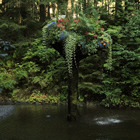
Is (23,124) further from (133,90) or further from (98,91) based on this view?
(133,90)

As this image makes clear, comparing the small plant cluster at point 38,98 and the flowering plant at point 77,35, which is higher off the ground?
the flowering plant at point 77,35

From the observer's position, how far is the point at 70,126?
215 inches

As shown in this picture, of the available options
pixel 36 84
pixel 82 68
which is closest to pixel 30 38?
pixel 36 84

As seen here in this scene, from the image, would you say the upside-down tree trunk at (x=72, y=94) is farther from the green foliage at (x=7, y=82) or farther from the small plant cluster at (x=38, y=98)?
the green foliage at (x=7, y=82)

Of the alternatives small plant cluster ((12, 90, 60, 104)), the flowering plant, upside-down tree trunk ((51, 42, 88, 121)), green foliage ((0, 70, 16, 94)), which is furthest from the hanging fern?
green foliage ((0, 70, 16, 94))

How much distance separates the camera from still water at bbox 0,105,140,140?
4.71 m

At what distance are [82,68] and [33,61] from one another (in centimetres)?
359

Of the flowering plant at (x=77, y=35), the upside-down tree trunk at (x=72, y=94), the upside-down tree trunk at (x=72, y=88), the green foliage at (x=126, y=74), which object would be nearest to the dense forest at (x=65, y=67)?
the green foliage at (x=126, y=74)

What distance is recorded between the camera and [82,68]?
32.0 ft

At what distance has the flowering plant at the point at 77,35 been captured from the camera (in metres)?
5.20

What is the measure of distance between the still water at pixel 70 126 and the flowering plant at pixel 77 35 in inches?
77.3

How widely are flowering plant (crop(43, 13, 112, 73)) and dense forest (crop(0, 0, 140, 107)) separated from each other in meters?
1.54

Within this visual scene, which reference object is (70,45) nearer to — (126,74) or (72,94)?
(72,94)

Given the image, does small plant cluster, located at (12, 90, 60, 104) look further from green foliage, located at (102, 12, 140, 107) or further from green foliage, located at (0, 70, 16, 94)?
green foliage, located at (102, 12, 140, 107)
